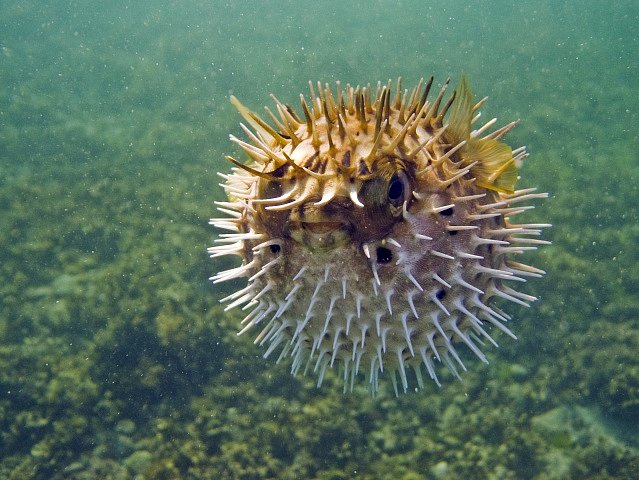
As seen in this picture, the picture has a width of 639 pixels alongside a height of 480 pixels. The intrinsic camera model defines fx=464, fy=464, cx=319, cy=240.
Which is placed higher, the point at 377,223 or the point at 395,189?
the point at 395,189

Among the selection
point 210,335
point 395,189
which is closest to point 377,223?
point 395,189

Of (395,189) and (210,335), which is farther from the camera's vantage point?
(210,335)

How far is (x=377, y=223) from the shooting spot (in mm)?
1364

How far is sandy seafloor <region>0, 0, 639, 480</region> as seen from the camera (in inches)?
130

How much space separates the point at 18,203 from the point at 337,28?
8256 mm

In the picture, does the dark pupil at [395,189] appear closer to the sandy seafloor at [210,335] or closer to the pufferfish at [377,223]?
the pufferfish at [377,223]

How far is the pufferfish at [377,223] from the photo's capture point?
1.36 m

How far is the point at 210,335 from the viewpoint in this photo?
371cm

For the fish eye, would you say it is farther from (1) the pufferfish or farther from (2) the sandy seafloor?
(2) the sandy seafloor

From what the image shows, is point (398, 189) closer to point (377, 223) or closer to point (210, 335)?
point (377, 223)

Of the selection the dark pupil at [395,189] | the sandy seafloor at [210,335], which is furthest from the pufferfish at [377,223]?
the sandy seafloor at [210,335]

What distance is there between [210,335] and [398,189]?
8.97 feet

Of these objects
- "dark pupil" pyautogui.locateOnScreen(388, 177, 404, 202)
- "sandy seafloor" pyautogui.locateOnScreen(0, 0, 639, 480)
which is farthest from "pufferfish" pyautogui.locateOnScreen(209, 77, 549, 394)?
"sandy seafloor" pyautogui.locateOnScreen(0, 0, 639, 480)

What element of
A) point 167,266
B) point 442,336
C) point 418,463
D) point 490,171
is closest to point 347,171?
point 490,171
